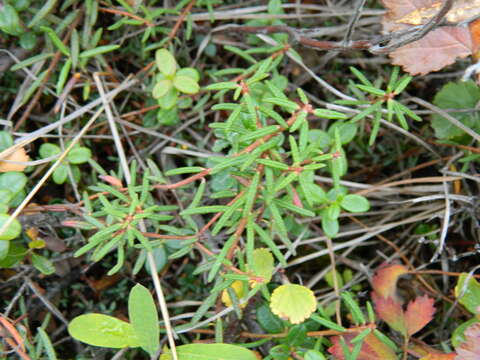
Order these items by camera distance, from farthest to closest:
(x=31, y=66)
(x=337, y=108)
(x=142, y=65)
→ (x=142, y=65)
(x=31, y=66)
(x=337, y=108)

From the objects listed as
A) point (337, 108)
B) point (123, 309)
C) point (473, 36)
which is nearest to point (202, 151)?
point (337, 108)

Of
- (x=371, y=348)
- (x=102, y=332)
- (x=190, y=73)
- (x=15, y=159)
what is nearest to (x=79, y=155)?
(x=15, y=159)

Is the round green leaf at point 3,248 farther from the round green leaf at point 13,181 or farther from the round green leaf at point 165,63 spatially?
the round green leaf at point 165,63

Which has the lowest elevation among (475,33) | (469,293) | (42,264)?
(469,293)

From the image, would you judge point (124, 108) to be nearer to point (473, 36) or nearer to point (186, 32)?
point (186, 32)

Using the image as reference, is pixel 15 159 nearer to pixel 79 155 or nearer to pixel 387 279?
pixel 79 155

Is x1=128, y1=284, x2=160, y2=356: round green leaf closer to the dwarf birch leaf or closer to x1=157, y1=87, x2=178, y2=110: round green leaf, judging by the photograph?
x1=157, y1=87, x2=178, y2=110: round green leaf

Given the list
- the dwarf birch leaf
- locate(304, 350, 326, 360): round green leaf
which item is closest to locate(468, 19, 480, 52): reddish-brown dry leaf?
the dwarf birch leaf
